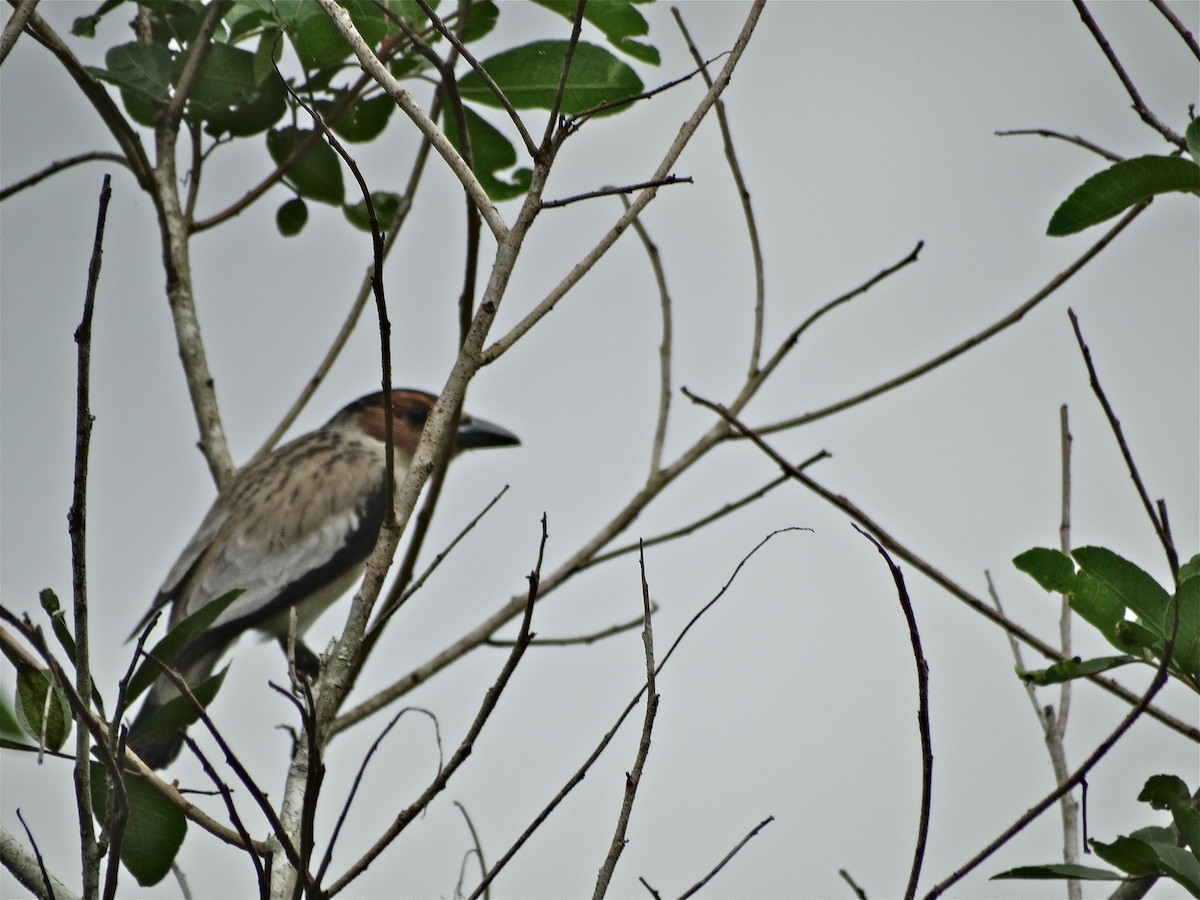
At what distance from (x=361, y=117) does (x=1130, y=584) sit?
2.48 metres

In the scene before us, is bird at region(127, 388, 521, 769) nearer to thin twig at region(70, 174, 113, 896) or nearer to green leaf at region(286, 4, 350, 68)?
green leaf at region(286, 4, 350, 68)

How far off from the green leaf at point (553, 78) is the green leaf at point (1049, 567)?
1458mm

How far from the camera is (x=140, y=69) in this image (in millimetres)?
3301

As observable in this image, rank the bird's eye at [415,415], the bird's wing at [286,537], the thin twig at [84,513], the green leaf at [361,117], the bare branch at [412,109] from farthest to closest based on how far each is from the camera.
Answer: the bird's eye at [415,415] < the bird's wing at [286,537] < the green leaf at [361,117] < the bare branch at [412,109] < the thin twig at [84,513]

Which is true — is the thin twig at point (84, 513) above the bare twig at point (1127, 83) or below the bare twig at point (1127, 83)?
below

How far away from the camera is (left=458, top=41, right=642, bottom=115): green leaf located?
304cm

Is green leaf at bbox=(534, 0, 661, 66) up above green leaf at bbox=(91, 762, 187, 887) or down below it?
above

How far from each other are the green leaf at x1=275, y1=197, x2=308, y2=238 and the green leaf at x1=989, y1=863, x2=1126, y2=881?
2.87 metres

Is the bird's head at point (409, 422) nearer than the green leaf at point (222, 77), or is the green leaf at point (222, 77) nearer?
the green leaf at point (222, 77)

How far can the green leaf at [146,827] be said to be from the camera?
6.66 ft

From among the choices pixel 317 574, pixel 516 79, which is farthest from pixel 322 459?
pixel 516 79

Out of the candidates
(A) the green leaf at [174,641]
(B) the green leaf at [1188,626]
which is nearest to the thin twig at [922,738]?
(B) the green leaf at [1188,626]

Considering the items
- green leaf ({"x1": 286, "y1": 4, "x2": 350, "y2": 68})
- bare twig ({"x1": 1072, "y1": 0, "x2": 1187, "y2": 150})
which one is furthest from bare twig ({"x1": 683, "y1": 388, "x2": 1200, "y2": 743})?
green leaf ({"x1": 286, "y1": 4, "x2": 350, "y2": 68})

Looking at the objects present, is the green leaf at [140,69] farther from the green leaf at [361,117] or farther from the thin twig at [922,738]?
the thin twig at [922,738]
